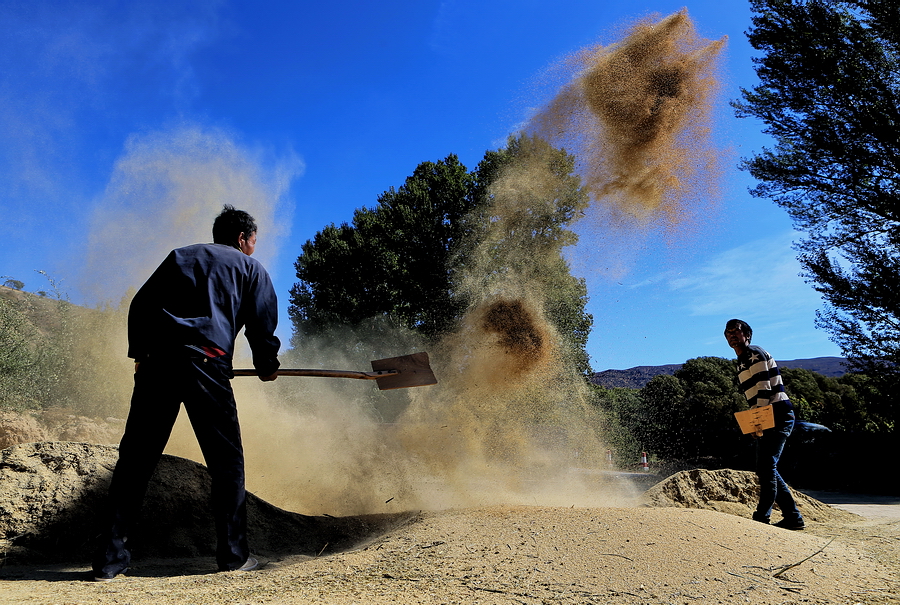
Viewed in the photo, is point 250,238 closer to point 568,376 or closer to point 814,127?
point 568,376

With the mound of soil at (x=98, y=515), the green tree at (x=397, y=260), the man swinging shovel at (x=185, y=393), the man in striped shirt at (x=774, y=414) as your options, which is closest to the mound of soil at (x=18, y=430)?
the mound of soil at (x=98, y=515)

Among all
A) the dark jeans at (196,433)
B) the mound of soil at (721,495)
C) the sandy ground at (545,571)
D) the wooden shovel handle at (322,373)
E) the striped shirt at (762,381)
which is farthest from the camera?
the mound of soil at (721,495)

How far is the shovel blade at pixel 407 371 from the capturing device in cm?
392

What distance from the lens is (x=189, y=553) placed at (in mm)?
3271

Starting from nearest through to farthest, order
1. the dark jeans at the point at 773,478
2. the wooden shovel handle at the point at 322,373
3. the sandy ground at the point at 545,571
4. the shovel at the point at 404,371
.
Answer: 1. the sandy ground at the point at 545,571
2. the wooden shovel handle at the point at 322,373
3. the shovel at the point at 404,371
4. the dark jeans at the point at 773,478

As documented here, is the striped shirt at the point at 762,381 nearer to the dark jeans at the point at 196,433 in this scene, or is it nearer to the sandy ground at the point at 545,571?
the sandy ground at the point at 545,571

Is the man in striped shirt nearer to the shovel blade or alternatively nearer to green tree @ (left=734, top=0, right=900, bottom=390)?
the shovel blade

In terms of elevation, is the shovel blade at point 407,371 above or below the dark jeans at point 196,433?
above

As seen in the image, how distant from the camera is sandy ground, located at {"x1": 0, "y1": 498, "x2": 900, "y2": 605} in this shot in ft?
6.67

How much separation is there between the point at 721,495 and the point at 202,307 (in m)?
5.08

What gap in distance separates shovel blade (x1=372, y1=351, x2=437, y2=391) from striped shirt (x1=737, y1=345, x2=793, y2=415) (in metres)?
2.61

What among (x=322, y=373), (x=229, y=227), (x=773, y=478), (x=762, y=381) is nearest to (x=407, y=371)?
(x=322, y=373)

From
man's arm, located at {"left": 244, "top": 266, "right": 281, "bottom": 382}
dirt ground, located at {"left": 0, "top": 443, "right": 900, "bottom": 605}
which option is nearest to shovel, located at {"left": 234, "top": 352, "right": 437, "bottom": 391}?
dirt ground, located at {"left": 0, "top": 443, "right": 900, "bottom": 605}

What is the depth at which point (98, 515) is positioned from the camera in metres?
3.25
